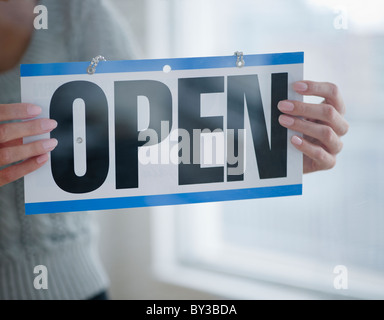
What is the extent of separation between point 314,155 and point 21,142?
0.39 meters

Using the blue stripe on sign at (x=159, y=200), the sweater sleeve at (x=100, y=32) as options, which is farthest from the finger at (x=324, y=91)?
the sweater sleeve at (x=100, y=32)

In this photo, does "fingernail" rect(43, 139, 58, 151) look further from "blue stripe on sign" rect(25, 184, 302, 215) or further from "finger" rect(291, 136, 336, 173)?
"finger" rect(291, 136, 336, 173)

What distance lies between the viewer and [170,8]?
61 cm

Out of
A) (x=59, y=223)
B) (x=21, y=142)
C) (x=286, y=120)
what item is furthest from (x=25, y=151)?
(x=286, y=120)

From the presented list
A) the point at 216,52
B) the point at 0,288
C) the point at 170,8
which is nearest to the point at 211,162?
the point at 216,52

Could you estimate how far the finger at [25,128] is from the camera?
46 cm

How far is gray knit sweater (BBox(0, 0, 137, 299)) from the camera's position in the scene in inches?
21.0

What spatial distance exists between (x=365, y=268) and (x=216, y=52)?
418 mm

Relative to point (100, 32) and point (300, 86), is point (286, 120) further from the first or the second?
point (100, 32)

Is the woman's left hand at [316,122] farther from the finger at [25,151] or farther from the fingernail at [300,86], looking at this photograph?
the finger at [25,151]

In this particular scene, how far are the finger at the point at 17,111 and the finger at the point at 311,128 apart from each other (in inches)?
12.7

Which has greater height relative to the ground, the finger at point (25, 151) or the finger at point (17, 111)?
the finger at point (17, 111)

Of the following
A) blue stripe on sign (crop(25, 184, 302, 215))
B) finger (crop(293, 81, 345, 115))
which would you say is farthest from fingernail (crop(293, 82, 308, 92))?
blue stripe on sign (crop(25, 184, 302, 215))

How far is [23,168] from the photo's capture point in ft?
1.58
